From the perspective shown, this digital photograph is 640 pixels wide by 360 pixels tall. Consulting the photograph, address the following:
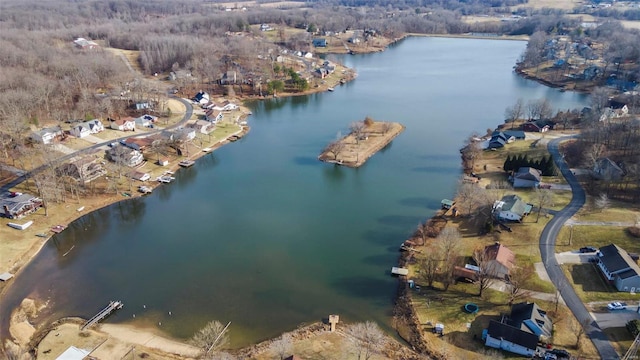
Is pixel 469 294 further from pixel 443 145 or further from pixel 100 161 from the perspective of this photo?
pixel 100 161

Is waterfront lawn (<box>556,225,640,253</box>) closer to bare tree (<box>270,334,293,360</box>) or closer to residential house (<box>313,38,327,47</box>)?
bare tree (<box>270,334,293,360</box>)

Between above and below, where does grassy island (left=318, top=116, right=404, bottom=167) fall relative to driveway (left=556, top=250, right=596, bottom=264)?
above

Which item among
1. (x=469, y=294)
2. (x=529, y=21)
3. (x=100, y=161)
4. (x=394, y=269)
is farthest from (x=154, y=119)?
(x=529, y=21)

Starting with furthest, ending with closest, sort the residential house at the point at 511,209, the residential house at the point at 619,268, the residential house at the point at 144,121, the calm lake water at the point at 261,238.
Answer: the residential house at the point at 144,121 → the residential house at the point at 511,209 → the calm lake water at the point at 261,238 → the residential house at the point at 619,268

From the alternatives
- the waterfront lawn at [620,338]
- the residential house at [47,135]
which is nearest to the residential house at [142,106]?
the residential house at [47,135]

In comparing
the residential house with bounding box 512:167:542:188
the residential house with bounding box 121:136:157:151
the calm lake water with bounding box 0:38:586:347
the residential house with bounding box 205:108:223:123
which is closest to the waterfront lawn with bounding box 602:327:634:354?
the calm lake water with bounding box 0:38:586:347

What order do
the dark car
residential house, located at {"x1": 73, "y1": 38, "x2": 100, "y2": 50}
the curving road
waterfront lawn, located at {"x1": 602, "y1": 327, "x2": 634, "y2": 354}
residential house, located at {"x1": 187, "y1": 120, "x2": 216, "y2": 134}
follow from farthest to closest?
residential house, located at {"x1": 73, "y1": 38, "x2": 100, "y2": 50} < residential house, located at {"x1": 187, "y1": 120, "x2": 216, "y2": 134} < the curving road < waterfront lawn, located at {"x1": 602, "y1": 327, "x2": 634, "y2": 354} < the dark car

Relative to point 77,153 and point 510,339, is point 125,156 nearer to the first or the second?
point 77,153

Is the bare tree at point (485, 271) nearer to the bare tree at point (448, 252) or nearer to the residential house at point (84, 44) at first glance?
the bare tree at point (448, 252)
